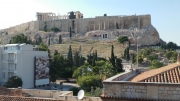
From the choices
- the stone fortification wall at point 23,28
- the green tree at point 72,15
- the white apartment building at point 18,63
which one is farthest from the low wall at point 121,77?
the stone fortification wall at point 23,28

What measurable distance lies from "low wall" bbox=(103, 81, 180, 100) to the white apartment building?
3212 cm

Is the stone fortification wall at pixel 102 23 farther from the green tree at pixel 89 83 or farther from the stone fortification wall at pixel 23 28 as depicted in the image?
the green tree at pixel 89 83

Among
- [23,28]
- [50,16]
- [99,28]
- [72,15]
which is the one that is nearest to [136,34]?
[99,28]

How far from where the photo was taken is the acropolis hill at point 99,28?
89.4 meters

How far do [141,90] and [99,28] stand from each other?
90849 millimetres

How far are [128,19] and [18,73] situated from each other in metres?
63.9

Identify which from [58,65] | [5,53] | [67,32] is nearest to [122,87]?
[5,53]

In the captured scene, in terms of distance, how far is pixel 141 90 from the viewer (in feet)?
25.7

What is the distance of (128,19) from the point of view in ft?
311

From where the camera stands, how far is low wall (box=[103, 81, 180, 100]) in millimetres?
7582

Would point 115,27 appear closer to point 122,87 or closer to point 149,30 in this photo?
point 149,30

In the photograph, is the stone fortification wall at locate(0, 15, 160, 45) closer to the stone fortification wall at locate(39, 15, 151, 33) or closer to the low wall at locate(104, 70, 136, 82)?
the stone fortification wall at locate(39, 15, 151, 33)

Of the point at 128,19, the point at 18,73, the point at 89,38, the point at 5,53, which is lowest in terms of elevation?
the point at 18,73

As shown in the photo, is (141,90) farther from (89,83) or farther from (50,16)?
(50,16)
